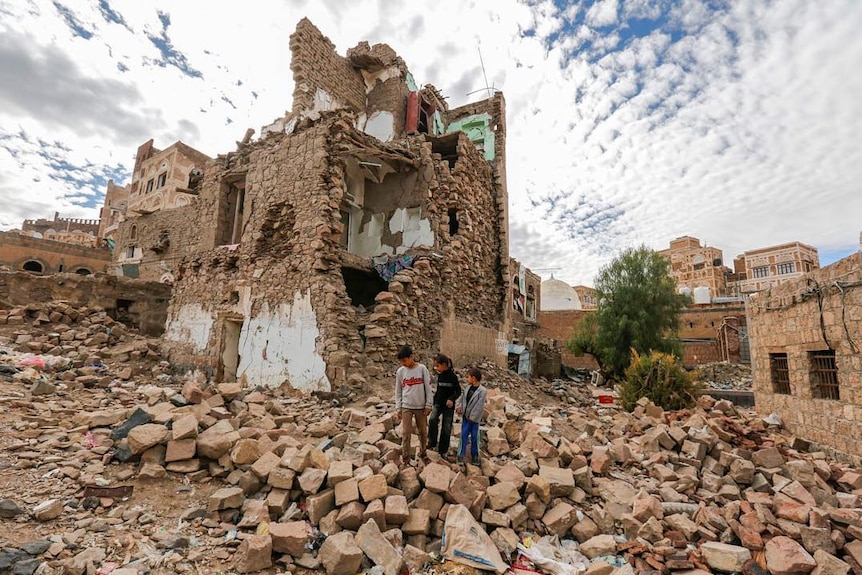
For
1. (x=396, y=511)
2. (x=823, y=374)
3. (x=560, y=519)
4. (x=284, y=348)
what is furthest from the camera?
(x=284, y=348)

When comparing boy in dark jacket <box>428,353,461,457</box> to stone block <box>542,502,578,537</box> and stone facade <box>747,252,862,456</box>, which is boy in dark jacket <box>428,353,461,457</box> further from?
stone facade <box>747,252,862,456</box>

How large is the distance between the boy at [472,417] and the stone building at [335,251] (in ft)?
10.9

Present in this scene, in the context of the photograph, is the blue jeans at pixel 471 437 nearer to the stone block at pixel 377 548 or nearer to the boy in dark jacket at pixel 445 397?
the boy in dark jacket at pixel 445 397

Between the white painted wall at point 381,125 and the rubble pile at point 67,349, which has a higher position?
the white painted wall at point 381,125

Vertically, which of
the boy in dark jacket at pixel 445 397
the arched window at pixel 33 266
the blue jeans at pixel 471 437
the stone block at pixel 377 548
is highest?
the arched window at pixel 33 266

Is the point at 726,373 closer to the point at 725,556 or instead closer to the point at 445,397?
the point at 725,556

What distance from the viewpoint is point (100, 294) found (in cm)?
1394

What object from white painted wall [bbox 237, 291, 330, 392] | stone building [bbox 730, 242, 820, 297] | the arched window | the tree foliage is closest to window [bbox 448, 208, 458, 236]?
white painted wall [bbox 237, 291, 330, 392]

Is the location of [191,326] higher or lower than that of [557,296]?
lower

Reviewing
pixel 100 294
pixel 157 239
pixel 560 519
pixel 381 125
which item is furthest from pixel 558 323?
pixel 560 519

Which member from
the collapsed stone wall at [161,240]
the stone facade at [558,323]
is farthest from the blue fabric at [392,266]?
the stone facade at [558,323]

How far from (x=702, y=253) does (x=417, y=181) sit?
58.9 m

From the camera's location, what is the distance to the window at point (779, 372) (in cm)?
877

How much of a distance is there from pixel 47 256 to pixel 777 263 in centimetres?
7193
